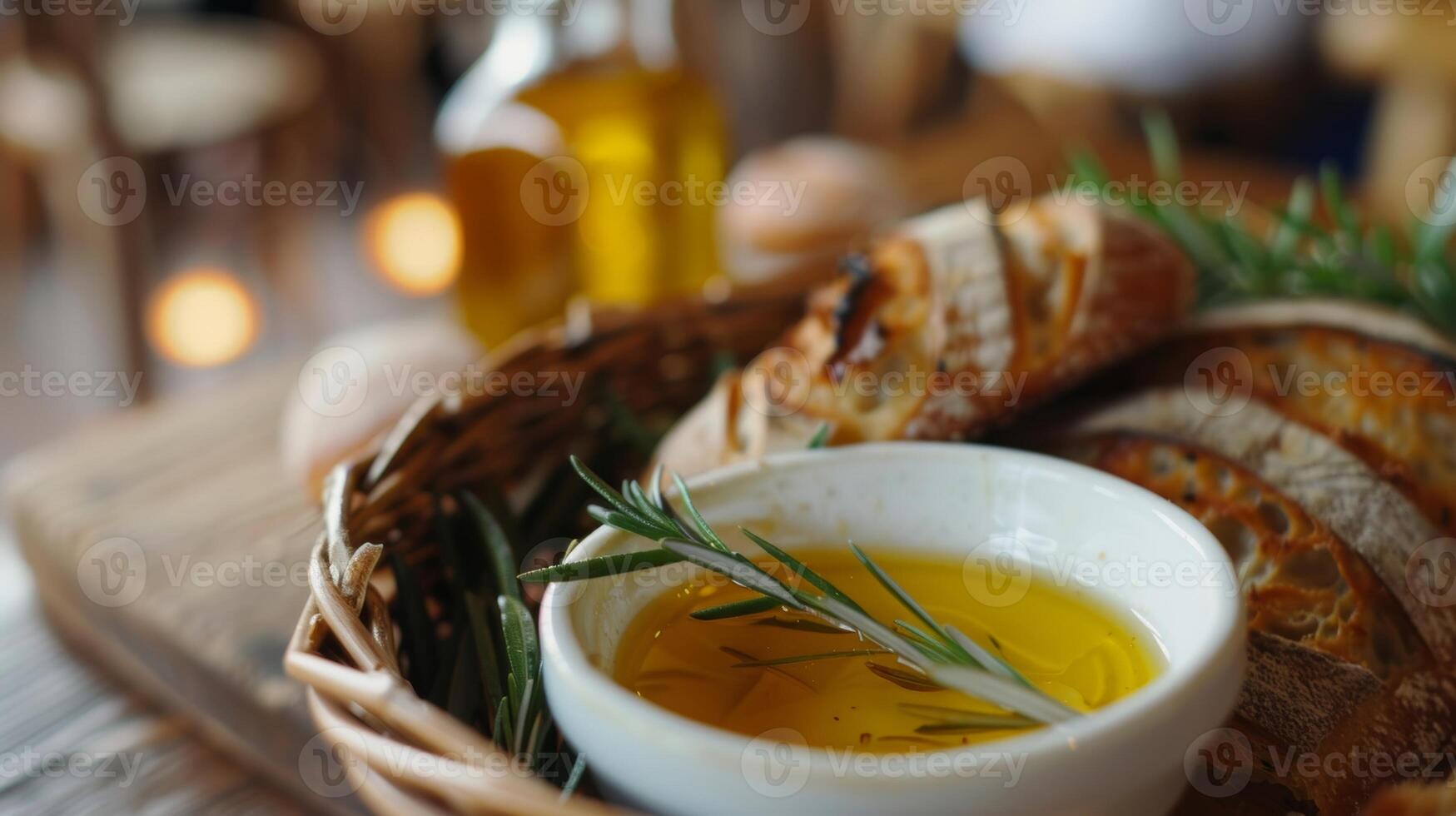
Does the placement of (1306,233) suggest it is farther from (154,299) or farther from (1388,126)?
(154,299)

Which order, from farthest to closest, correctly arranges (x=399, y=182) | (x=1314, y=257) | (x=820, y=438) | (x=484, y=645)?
(x=399, y=182), (x=1314, y=257), (x=820, y=438), (x=484, y=645)

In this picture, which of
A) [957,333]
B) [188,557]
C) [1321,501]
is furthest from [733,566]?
[188,557]

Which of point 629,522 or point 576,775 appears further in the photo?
point 629,522

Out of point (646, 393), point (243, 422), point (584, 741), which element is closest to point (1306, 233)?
point (646, 393)

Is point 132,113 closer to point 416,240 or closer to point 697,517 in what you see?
point 416,240

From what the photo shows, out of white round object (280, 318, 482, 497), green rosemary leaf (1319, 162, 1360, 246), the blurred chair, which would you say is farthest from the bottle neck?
the blurred chair

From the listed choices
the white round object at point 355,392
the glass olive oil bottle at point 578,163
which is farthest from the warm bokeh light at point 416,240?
the white round object at point 355,392
